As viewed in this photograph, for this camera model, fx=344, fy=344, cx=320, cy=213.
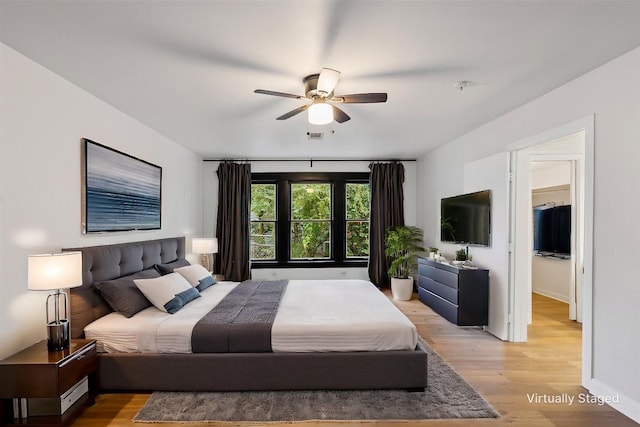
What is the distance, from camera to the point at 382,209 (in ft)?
21.7

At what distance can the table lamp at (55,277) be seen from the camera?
88.8 inches

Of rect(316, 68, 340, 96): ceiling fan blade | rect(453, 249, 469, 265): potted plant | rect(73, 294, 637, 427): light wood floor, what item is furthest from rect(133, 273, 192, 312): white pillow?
rect(453, 249, 469, 265): potted plant

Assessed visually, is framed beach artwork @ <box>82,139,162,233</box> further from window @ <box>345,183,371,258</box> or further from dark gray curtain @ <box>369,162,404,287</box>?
dark gray curtain @ <box>369,162,404,287</box>

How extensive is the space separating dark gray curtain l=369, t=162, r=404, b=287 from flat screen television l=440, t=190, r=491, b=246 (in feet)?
4.15

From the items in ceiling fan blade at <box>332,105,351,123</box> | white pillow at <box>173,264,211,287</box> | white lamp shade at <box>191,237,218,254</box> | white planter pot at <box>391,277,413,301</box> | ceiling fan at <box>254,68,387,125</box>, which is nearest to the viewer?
ceiling fan at <box>254,68,387,125</box>

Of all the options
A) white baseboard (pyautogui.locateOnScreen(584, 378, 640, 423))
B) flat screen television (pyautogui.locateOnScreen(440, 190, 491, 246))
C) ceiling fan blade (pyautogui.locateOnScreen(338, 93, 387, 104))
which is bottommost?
white baseboard (pyautogui.locateOnScreen(584, 378, 640, 423))

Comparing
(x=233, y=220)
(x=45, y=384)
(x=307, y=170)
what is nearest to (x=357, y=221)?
(x=307, y=170)

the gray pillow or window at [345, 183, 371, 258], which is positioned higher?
window at [345, 183, 371, 258]

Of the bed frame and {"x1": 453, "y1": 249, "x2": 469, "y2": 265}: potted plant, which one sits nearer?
the bed frame

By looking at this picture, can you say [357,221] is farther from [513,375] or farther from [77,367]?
[77,367]

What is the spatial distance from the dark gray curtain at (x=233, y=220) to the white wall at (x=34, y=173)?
9.65 ft

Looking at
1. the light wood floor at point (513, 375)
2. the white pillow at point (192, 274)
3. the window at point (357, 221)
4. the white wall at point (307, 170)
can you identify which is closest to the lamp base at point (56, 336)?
the light wood floor at point (513, 375)

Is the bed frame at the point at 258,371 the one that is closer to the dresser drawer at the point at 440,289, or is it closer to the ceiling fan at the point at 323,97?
the dresser drawer at the point at 440,289

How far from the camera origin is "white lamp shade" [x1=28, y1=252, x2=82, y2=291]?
2.25 m
